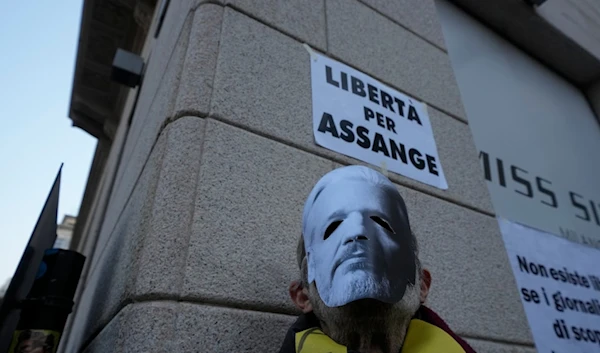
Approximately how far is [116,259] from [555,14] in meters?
5.39

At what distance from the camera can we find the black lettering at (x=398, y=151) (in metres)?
2.12

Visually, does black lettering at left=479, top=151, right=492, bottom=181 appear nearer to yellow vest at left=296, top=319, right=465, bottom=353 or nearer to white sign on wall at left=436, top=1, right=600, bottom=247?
white sign on wall at left=436, top=1, right=600, bottom=247

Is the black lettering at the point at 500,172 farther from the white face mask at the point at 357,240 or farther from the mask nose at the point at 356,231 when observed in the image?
the mask nose at the point at 356,231

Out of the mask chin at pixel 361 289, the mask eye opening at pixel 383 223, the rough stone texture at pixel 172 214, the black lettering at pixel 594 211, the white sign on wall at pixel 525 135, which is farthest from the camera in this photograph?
the black lettering at pixel 594 211

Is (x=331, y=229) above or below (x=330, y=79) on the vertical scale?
below

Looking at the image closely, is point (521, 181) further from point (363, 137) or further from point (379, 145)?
point (363, 137)

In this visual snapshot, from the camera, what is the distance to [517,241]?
254cm

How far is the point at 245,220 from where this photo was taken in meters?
1.49

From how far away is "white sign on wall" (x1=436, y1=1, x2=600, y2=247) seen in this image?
3.02 metres

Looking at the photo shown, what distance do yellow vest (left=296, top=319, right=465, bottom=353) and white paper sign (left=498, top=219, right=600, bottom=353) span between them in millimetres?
1589

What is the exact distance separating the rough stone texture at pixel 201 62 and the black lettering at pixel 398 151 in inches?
40.4

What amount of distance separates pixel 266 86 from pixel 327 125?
1.18 ft

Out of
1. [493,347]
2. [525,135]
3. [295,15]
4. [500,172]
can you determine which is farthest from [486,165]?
[295,15]

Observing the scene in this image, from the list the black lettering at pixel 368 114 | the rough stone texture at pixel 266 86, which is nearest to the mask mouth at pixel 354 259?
the rough stone texture at pixel 266 86
